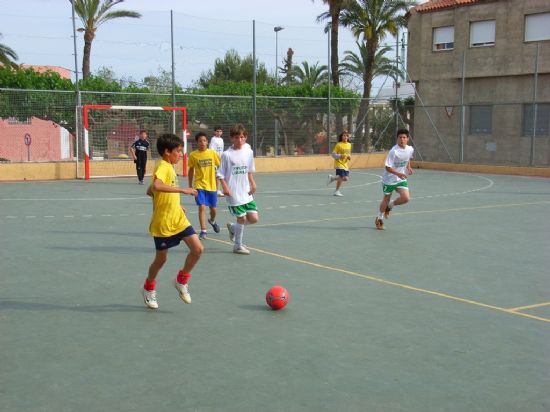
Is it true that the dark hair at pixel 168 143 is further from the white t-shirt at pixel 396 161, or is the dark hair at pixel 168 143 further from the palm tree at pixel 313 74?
the palm tree at pixel 313 74

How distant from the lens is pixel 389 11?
35250mm

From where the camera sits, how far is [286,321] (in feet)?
20.1

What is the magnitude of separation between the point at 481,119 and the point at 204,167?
2462cm

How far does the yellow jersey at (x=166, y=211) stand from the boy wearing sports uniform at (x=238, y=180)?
3165 mm

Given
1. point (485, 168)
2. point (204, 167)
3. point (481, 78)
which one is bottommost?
point (485, 168)

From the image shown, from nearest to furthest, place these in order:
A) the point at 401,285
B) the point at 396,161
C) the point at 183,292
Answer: the point at 183,292
the point at 401,285
the point at 396,161

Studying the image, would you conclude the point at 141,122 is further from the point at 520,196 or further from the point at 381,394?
the point at 381,394

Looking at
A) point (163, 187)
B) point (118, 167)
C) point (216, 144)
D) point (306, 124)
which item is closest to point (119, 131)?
point (118, 167)

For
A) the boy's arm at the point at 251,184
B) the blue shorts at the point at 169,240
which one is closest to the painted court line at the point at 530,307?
the blue shorts at the point at 169,240

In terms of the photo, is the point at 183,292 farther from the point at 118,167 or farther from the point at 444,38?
the point at 444,38

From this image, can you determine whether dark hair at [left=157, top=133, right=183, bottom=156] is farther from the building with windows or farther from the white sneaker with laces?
the building with windows

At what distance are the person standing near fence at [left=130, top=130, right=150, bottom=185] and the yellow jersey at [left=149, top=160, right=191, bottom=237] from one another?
15070 mm

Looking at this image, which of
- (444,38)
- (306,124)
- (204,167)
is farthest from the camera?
(444,38)

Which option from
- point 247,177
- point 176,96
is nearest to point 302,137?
point 176,96
